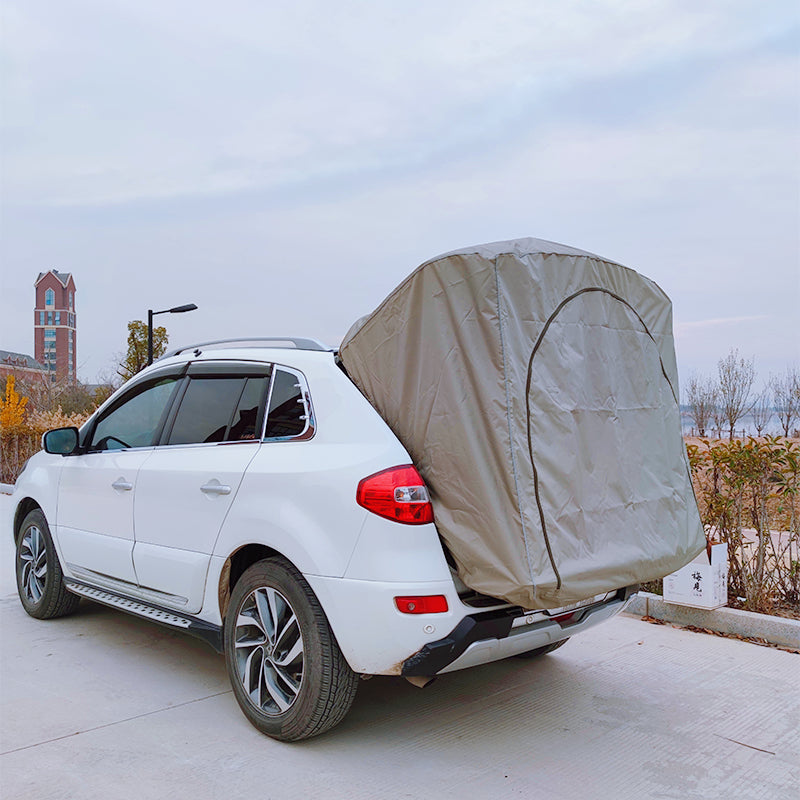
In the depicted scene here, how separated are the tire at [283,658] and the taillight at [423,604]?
0.41 metres

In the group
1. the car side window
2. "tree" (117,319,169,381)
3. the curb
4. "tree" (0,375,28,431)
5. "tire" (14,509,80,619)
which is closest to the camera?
the car side window

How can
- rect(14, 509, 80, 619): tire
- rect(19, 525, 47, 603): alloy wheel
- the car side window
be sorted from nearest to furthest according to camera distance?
the car side window
rect(14, 509, 80, 619): tire
rect(19, 525, 47, 603): alloy wheel

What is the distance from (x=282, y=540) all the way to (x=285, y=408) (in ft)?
2.13

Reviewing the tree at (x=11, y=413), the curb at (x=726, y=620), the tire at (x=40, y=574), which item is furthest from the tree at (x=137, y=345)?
the curb at (x=726, y=620)

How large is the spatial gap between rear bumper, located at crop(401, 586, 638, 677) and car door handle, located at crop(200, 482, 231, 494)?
Result: 123 centimetres

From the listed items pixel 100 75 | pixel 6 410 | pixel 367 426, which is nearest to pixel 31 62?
pixel 100 75

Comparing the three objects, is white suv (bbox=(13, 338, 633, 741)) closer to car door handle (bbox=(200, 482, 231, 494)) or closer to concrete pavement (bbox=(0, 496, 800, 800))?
car door handle (bbox=(200, 482, 231, 494))

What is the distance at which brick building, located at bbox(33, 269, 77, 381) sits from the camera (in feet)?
427

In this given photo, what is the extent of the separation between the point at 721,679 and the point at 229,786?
2.83 meters

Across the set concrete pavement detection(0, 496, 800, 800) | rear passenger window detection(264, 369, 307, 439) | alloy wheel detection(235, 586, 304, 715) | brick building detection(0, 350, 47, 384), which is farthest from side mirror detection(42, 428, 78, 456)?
brick building detection(0, 350, 47, 384)

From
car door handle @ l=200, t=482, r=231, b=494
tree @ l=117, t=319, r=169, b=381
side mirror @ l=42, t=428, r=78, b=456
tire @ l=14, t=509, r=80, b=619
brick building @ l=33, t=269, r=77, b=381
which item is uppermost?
brick building @ l=33, t=269, r=77, b=381

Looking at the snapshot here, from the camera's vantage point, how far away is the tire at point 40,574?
206 inches

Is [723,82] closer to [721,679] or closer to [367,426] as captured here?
[721,679]

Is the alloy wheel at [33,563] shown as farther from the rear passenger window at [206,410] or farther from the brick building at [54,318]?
the brick building at [54,318]
